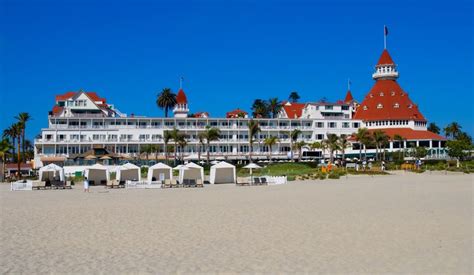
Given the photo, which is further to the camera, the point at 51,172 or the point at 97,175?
the point at 97,175

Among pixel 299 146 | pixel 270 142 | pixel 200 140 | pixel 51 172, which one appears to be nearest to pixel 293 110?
pixel 299 146

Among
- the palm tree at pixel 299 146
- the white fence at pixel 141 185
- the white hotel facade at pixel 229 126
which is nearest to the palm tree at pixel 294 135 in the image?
the palm tree at pixel 299 146

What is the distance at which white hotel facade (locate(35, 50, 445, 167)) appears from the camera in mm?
77250

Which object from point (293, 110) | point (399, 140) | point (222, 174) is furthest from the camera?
point (293, 110)

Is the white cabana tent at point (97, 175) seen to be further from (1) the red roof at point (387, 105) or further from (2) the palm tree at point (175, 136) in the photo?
(1) the red roof at point (387, 105)

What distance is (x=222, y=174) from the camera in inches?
1677

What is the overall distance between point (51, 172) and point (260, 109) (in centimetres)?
6011

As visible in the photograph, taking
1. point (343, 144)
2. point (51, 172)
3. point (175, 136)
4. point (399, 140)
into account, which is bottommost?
point (51, 172)

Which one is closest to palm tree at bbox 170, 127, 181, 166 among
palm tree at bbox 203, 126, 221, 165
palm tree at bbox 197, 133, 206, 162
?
palm tree at bbox 197, 133, 206, 162

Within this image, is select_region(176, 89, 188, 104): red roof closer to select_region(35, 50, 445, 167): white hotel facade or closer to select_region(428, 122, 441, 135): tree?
select_region(35, 50, 445, 167): white hotel facade

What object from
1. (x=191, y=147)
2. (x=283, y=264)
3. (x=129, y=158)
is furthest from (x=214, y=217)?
(x=191, y=147)

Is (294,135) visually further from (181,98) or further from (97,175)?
(97,175)

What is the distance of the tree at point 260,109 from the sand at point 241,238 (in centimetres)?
7579

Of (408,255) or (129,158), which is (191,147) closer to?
(129,158)
